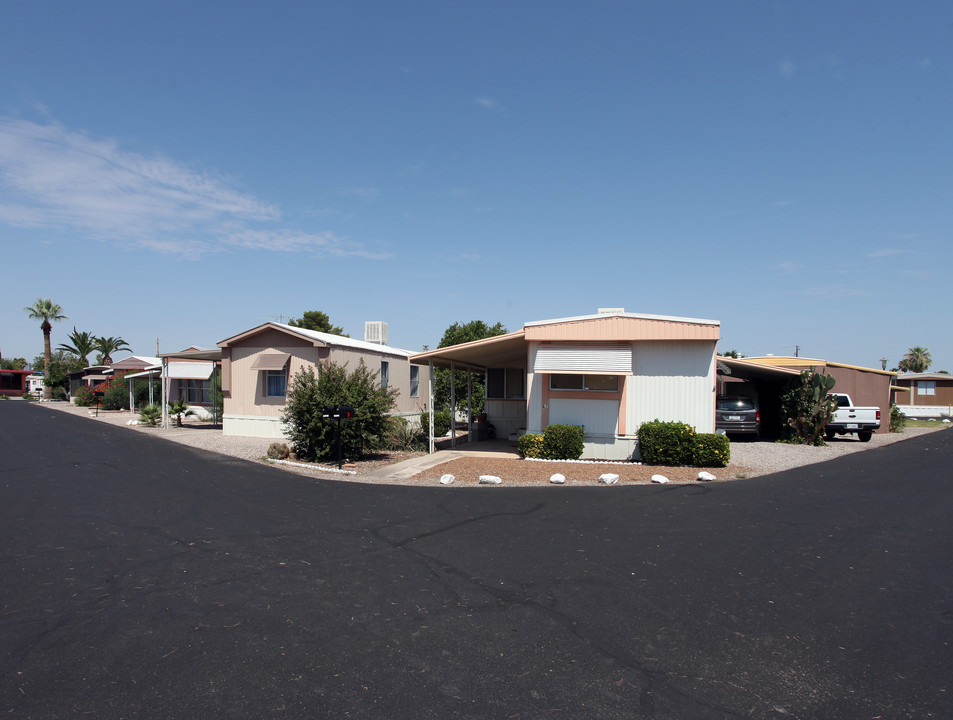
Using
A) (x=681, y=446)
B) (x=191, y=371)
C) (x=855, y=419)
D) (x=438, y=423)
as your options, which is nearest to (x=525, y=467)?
(x=681, y=446)

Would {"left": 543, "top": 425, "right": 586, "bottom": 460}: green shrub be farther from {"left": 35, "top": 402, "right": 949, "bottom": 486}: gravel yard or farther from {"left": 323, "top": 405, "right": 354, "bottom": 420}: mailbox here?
{"left": 323, "top": 405, "right": 354, "bottom": 420}: mailbox

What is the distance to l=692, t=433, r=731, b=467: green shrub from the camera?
12.4 m

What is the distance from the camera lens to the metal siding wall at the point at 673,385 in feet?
43.3

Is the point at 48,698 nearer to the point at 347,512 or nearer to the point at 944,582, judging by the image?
the point at 347,512

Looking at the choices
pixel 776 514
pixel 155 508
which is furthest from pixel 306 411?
→ pixel 776 514

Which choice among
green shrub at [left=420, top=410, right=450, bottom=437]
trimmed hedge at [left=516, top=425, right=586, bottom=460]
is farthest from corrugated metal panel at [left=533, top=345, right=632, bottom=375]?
green shrub at [left=420, top=410, right=450, bottom=437]

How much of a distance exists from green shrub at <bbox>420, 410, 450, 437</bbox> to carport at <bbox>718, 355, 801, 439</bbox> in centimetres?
897

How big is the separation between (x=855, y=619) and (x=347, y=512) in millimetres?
5804

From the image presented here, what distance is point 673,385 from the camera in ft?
43.8

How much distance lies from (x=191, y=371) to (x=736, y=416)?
18898 millimetres

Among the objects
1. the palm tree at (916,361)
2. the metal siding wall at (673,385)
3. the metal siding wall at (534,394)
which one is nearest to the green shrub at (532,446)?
the metal siding wall at (534,394)

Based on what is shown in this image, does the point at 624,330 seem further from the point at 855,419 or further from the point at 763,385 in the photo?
the point at 763,385

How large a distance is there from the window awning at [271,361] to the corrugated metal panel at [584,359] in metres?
8.31

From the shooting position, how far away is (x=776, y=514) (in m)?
8.01
